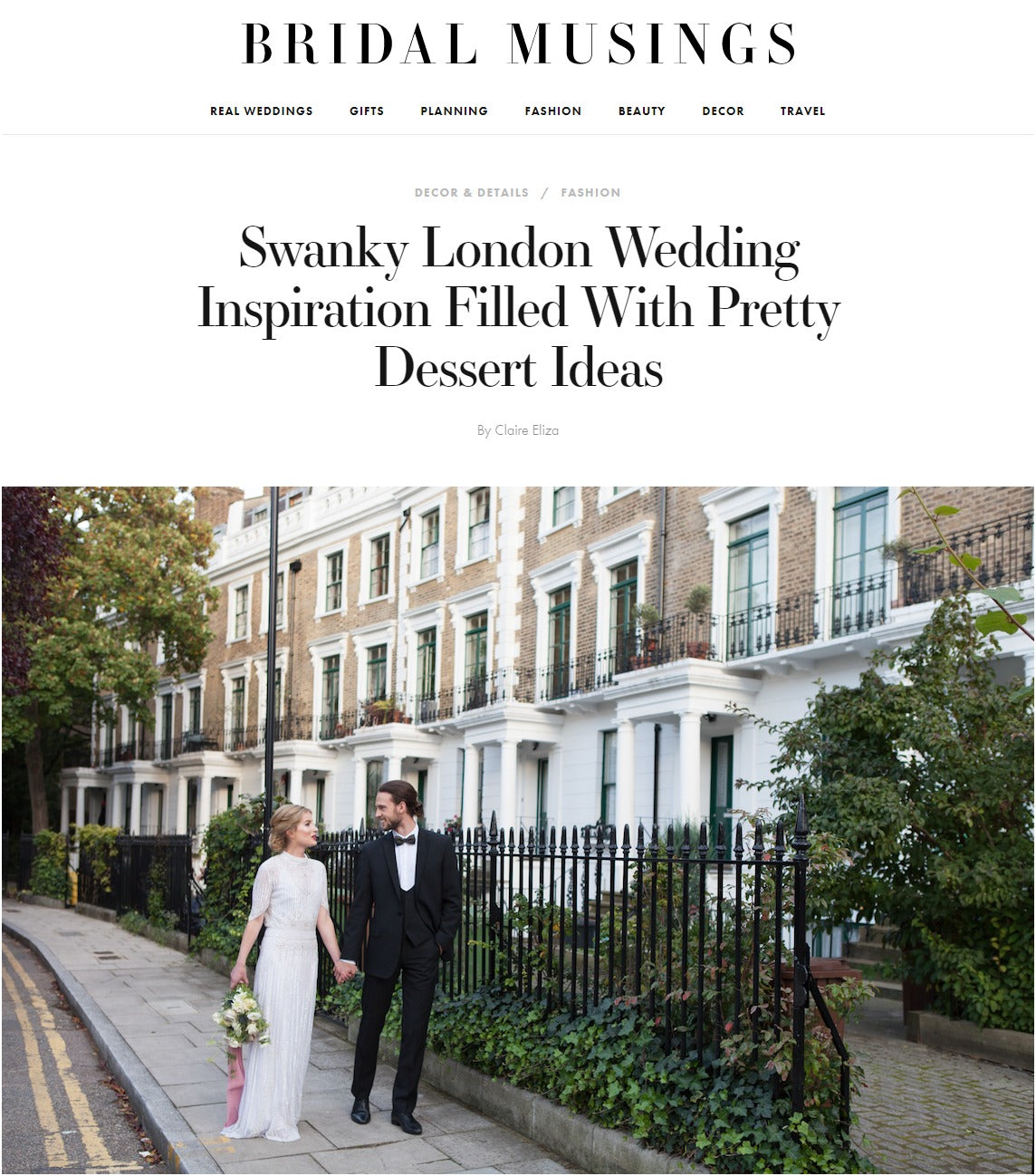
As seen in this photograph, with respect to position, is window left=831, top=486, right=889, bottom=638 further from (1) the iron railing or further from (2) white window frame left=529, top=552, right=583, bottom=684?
(1) the iron railing

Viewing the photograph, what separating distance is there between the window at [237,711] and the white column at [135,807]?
5.84 meters

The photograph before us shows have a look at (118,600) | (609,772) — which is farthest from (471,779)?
(118,600)

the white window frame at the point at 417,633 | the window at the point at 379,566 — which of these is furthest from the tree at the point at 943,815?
the window at the point at 379,566

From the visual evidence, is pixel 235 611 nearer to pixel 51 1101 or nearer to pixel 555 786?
pixel 555 786

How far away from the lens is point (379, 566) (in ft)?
110

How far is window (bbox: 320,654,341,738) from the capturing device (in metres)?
34.6

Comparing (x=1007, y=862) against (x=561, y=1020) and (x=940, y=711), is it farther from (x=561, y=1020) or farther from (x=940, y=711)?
(x=561, y=1020)

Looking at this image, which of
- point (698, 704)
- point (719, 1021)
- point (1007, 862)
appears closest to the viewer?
point (719, 1021)

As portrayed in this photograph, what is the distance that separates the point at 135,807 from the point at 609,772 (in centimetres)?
2426

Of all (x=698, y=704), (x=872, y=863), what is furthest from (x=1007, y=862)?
(x=698, y=704)
